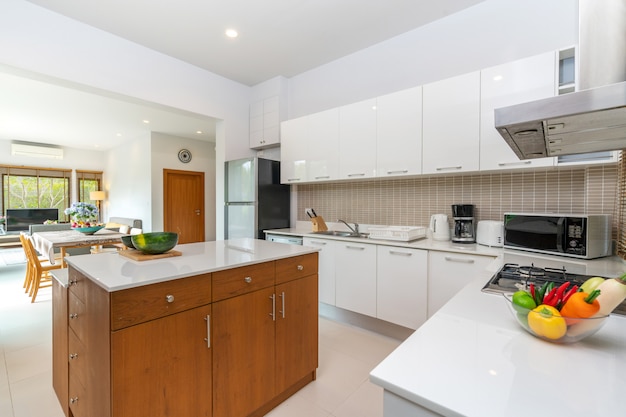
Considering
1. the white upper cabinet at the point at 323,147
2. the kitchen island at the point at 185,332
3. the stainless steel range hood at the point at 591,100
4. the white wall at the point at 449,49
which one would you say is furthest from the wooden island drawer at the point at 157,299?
the white wall at the point at 449,49

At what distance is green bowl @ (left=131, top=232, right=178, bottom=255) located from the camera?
4.95 ft

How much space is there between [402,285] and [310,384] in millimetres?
1030

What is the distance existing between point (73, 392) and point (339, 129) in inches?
110

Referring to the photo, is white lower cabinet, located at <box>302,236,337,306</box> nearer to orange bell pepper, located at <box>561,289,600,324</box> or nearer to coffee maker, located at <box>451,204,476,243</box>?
coffee maker, located at <box>451,204,476,243</box>

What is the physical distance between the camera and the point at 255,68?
11.7 ft

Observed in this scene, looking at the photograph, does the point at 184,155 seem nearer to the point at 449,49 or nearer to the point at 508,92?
the point at 449,49

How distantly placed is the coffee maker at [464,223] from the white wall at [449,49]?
1.23m

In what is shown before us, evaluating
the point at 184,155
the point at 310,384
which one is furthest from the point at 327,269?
the point at 184,155

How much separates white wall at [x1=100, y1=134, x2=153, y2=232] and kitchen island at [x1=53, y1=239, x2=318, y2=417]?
521 centimetres

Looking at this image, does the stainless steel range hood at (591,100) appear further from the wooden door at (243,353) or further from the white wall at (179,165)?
the white wall at (179,165)

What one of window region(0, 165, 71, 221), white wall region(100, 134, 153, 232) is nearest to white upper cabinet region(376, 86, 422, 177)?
white wall region(100, 134, 153, 232)

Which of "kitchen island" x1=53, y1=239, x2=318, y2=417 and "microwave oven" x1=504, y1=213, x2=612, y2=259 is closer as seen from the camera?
"kitchen island" x1=53, y1=239, x2=318, y2=417

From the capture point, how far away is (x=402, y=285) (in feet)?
7.66

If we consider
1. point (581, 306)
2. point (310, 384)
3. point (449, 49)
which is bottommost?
point (310, 384)
